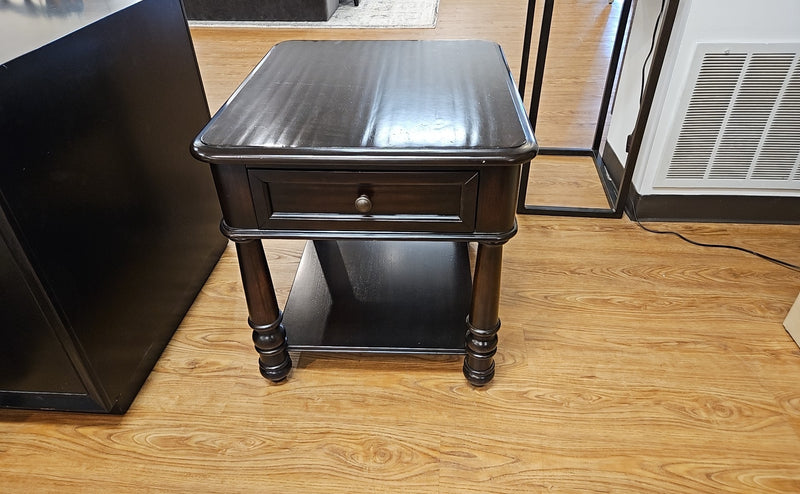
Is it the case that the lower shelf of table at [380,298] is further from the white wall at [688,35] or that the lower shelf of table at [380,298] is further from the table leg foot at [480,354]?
the white wall at [688,35]

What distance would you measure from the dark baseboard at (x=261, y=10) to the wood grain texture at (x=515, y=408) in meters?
3.00

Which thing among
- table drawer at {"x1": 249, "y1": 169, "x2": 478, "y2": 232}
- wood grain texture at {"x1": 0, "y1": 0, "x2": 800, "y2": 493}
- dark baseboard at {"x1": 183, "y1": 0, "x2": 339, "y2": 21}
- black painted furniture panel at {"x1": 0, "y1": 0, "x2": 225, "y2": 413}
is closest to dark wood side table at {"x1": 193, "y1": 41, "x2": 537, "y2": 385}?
table drawer at {"x1": 249, "y1": 169, "x2": 478, "y2": 232}

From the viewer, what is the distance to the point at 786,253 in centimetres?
158

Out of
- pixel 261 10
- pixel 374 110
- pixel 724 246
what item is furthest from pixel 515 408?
pixel 261 10

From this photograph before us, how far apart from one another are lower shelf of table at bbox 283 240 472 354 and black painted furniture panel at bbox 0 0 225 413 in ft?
1.15

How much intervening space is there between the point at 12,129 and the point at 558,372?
1171 mm

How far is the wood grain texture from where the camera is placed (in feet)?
3.40

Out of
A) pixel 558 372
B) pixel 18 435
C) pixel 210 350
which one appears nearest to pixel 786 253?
pixel 558 372

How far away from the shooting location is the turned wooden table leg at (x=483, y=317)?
1.03 metres

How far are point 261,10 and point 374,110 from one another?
3.53 meters

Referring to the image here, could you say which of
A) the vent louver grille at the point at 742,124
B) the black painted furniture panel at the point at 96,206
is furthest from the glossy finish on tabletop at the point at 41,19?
the vent louver grille at the point at 742,124

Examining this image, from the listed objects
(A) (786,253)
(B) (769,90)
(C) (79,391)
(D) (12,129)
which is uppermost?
(D) (12,129)

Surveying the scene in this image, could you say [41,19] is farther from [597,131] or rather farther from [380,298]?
[597,131]

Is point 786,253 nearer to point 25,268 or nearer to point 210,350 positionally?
point 210,350
